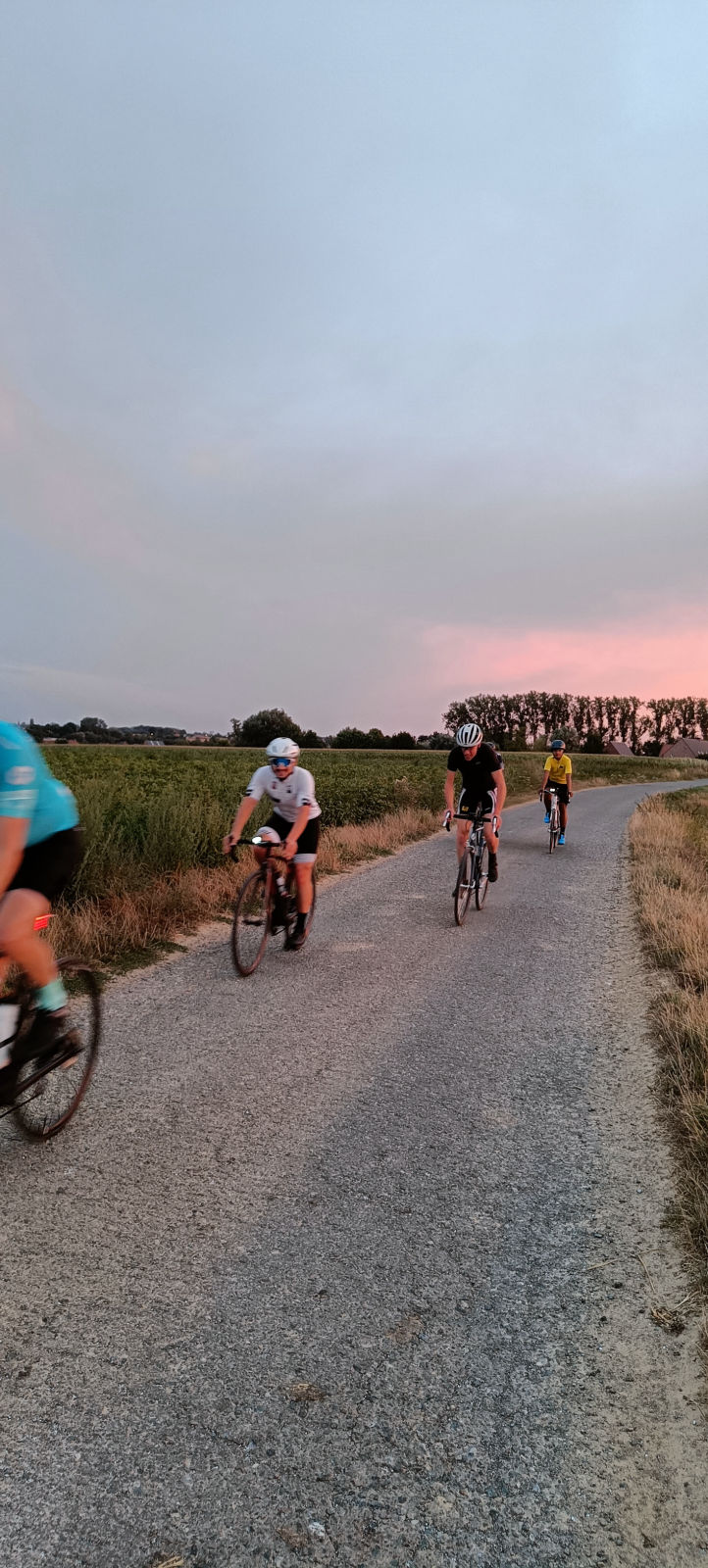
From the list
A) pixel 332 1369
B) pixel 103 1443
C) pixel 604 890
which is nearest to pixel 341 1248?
pixel 332 1369

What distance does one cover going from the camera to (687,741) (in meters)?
129

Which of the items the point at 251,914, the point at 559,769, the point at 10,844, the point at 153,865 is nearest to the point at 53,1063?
the point at 10,844

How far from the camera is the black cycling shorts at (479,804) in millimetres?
9500

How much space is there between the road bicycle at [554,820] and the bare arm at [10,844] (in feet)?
42.4

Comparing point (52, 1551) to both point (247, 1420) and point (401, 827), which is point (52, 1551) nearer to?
point (247, 1420)

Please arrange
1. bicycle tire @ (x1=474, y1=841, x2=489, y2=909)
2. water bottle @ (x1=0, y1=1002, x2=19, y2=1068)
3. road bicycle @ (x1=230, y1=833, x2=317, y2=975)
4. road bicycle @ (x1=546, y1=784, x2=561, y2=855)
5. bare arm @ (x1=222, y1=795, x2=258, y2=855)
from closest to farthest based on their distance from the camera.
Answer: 1. water bottle @ (x1=0, y1=1002, x2=19, y2=1068)
2. bare arm @ (x1=222, y1=795, x2=258, y2=855)
3. road bicycle @ (x1=230, y1=833, x2=317, y2=975)
4. bicycle tire @ (x1=474, y1=841, x2=489, y2=909)
5. road bicycle @ (x1=546, y1=784, x2=561, y2=855)

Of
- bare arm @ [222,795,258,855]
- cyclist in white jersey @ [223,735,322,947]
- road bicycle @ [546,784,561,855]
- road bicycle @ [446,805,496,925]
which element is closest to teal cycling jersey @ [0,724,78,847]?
bare arm @ [222,795,258,855]

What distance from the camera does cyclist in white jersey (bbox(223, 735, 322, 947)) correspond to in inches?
272

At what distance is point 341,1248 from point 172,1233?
0.70 meters

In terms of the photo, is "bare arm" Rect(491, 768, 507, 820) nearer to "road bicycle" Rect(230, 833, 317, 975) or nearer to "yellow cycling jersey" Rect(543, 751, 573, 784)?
"road bicycle" Rect(230, 833, 317, 975)

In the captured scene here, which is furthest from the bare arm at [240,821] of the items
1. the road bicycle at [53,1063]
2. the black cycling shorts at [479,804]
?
the black cycling shorts at [479,804]

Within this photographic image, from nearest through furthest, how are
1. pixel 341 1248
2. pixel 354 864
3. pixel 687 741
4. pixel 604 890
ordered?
pixel 341 1248 → pixel 604 890 → pixel 354 864 → pixel 687 741

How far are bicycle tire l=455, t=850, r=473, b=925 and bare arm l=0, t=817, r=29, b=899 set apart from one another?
6255 millimetres

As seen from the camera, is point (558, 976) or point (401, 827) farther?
point (401, 827)
